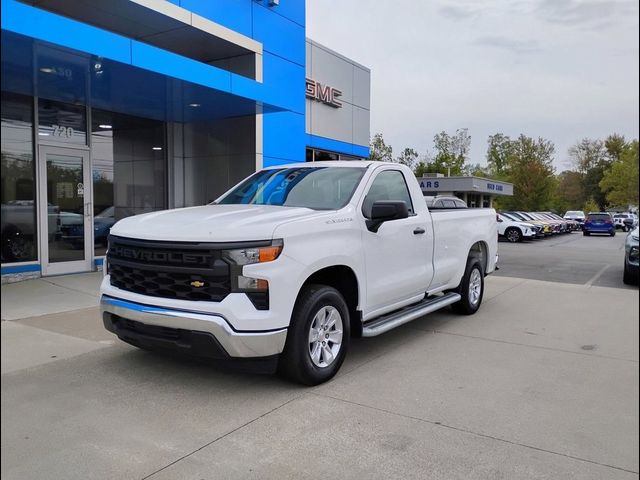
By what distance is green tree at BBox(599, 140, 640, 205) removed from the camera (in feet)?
3.43

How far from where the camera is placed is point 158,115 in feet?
38.0

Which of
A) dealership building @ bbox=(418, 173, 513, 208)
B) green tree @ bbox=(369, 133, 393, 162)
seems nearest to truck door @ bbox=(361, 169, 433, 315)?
green tree @ bbox=(369, 133, 393, 162)

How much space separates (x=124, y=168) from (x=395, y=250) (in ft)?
26.4

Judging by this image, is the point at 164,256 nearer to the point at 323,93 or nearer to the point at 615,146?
the point at 615,146

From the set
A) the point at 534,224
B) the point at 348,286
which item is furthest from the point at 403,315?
the point at 534,224

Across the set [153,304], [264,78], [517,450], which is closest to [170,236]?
[153,304]

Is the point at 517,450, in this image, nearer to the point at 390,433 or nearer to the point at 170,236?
the point at 390,433

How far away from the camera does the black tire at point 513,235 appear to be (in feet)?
88.0

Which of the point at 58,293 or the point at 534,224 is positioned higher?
the point at 534,224

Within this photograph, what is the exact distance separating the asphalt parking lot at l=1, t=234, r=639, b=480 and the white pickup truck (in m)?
0.42

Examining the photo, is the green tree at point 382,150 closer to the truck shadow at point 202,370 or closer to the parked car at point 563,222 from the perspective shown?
the truck shadow at point 202,370

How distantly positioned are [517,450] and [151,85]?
8.03 metres

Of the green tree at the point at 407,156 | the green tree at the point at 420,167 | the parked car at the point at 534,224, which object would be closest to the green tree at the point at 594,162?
the green tree at the point at 407,156

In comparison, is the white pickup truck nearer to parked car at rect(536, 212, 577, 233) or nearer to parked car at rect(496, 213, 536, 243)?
parked car at rect(496, 213, 536, 243)
